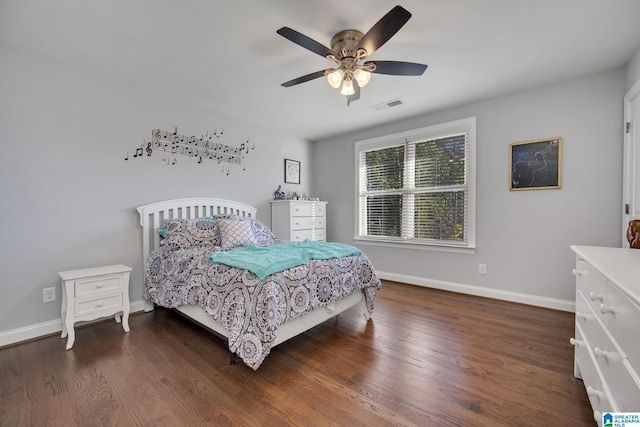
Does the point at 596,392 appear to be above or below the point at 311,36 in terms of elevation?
below

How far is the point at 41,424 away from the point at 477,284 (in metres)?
3.98

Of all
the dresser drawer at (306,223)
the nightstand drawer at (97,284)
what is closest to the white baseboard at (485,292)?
the dresser drawer at (306,223)

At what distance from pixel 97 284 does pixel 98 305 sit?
0.18m

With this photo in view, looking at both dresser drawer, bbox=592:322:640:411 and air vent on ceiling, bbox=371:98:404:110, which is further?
air vent on ceiling, bbox=371:98:404:110

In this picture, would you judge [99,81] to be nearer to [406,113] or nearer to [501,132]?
[406,113]

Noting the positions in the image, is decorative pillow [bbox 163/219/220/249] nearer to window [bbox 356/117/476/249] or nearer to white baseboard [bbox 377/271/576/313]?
window [bbox 356/117/476/249]

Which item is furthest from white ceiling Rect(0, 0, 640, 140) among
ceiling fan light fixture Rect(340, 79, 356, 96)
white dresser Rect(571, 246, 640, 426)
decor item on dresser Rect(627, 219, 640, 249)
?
white dresser Rect(571, 246, 640, 426)

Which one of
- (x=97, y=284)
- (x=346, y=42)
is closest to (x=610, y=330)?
(x=346, y=42)

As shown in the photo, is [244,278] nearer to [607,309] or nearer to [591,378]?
[607,309]

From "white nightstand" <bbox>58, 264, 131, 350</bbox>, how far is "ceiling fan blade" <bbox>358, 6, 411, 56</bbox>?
8.98 feet

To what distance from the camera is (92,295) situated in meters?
2.22

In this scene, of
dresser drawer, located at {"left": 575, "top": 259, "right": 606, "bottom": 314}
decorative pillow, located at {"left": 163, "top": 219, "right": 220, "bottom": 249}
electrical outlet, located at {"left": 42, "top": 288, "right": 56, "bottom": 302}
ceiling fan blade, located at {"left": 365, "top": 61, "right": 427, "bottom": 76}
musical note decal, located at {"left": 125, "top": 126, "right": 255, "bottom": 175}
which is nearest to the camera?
dresser drawer, located at {"left": 575, "top": 259, "right": 606, "bottom": 314}

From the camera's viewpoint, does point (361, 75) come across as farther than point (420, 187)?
No

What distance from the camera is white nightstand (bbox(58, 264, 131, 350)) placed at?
6.93 feet
